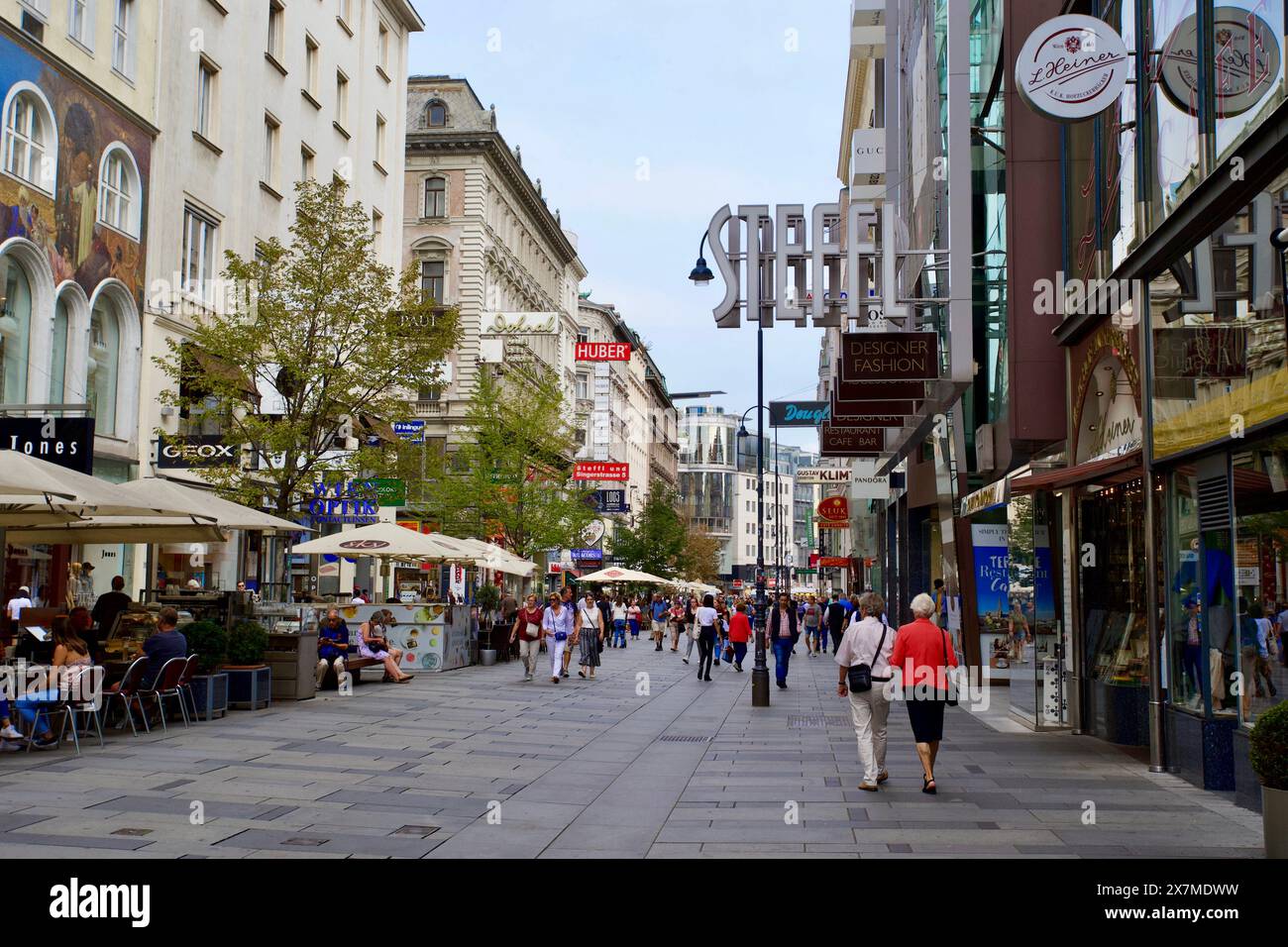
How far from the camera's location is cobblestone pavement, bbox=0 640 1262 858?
31.1 feet

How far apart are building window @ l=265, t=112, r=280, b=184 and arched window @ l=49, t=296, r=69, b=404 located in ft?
36.0

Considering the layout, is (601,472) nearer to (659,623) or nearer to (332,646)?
(659,623)

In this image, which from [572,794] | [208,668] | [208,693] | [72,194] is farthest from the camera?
[72,194]

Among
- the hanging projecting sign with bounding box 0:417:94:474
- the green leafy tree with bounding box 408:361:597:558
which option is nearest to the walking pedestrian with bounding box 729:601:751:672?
the green leafy tree with bounding box 408:361:597:558

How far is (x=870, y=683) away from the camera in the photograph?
1308 cm

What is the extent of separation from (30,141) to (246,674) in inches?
421

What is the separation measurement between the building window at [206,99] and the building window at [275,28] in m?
4.35

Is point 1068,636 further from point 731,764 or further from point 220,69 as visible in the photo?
point 220,69

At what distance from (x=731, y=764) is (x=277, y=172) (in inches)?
1018

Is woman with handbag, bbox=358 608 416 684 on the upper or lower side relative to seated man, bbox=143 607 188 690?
lower

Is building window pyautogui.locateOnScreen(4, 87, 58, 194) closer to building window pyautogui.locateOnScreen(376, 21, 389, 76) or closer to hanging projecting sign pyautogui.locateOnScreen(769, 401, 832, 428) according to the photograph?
hanging projecting sign pyautogui.locateOnScreen(769, 401, 832, 428)

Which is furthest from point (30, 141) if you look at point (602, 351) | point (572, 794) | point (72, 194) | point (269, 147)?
point (602, 351)

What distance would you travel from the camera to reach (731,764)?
1469cm
